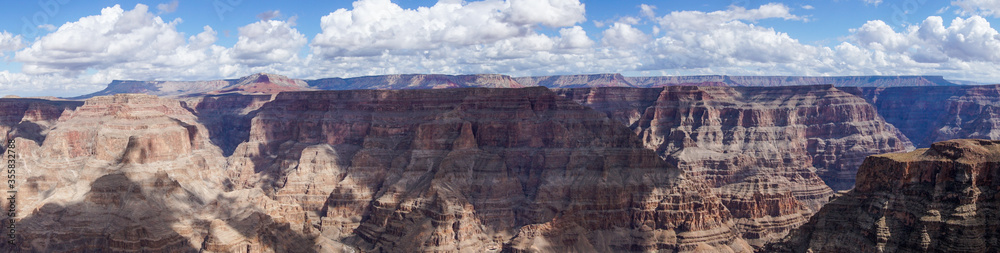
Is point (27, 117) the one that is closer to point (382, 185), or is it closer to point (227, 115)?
point (227, 115)

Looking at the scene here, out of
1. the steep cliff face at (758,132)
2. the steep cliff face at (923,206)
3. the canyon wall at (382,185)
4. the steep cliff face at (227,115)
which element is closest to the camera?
the steep cliff face at (923,206)

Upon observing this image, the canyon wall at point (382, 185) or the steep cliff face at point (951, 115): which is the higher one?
the steep cliff face at point (951, 115)

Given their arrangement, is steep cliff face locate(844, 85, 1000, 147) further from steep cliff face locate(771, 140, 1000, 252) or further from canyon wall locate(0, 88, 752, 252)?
steep cliff face locate(771, 140, 1000, 252)

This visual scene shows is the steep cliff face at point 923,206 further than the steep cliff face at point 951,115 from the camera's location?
No

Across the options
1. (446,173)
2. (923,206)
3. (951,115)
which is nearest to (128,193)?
(446,173)

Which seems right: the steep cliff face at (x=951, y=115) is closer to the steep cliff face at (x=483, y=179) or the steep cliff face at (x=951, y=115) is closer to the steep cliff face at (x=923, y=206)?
the steep cliff face at (x=483, y=179)

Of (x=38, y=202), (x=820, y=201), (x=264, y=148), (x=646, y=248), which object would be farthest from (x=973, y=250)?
(x=264, y=148)

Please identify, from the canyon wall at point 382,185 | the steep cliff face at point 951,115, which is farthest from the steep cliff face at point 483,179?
the steep cliff face at point 951,115
